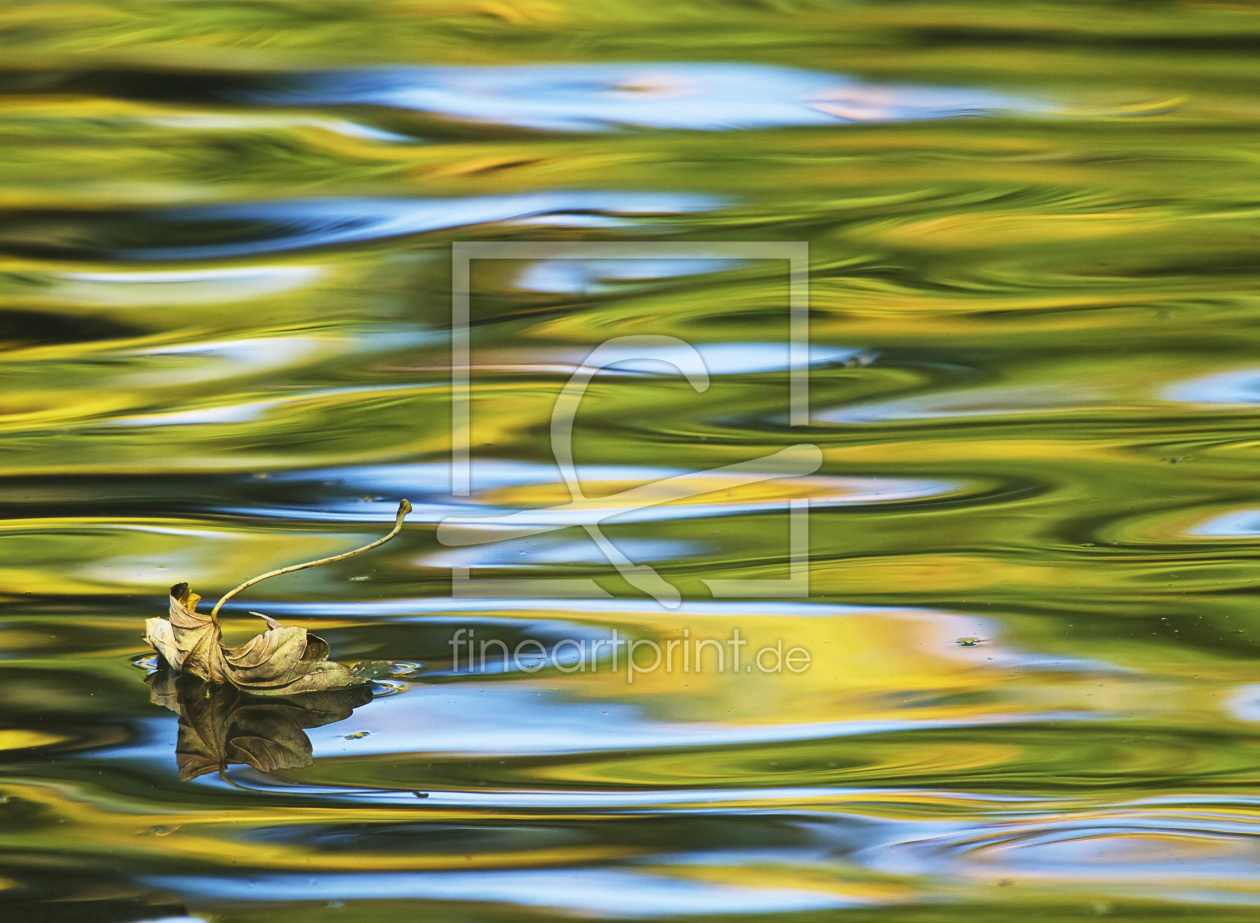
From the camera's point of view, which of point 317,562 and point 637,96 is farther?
point 637,96

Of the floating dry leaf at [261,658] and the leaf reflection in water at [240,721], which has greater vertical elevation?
the floating dry leaf at [261,658]

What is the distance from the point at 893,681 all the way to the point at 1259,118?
1.53 metres

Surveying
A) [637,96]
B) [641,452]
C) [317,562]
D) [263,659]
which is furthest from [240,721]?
[637,96]

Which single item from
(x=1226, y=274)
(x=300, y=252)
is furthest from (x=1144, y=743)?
(x=300, y=252)

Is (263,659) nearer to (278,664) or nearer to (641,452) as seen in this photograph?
(278,664)

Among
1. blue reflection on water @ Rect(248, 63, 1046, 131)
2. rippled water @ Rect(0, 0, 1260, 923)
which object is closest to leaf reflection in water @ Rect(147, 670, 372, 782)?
rippled water @ Rect(0, 0, 1260, 923)

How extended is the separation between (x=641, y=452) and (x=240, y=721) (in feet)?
2.57

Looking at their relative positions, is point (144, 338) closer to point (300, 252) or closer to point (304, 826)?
point (300, 252)

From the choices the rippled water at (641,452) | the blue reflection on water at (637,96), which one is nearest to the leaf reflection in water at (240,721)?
the rippled water at (641,452)

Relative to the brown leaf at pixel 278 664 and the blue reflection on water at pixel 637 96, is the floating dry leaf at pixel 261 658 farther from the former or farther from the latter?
the blue reflection on water at pixel 637 96

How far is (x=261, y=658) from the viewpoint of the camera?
1516 millimetres

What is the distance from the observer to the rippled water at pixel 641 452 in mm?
1308

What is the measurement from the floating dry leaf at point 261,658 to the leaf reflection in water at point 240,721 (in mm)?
11

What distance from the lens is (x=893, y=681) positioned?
1.55 m
